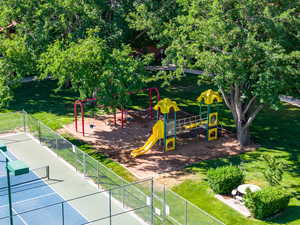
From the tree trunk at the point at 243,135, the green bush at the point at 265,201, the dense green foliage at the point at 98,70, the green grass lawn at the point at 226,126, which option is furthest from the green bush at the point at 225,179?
the dense green foliage at the point at 98,70

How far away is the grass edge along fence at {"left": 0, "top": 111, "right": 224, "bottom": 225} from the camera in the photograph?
23.1m

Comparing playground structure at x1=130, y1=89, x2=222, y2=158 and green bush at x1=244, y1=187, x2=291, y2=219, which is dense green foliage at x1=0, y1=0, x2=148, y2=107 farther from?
green bush at x1=244, y1=187, x2=291, y2=219

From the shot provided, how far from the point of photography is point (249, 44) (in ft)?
91.8

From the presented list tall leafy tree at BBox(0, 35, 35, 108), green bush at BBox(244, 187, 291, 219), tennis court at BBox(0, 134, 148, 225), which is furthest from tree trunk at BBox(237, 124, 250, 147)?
tall leafy tree at BBox(0, 35, 35, 108)

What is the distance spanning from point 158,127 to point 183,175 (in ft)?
14.6

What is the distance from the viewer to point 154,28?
117ft

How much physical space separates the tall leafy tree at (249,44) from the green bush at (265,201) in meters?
6.17

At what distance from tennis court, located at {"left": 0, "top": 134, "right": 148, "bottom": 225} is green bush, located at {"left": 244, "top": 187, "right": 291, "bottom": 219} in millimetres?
5355

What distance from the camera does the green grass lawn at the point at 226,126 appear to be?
25.3m

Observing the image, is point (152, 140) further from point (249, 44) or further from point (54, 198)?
point (249, 44)

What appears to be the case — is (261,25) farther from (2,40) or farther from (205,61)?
(2,40)

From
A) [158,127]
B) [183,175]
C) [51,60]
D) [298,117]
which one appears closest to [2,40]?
[51,60]

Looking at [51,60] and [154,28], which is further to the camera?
[154,28]

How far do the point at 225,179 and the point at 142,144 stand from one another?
874 cm
